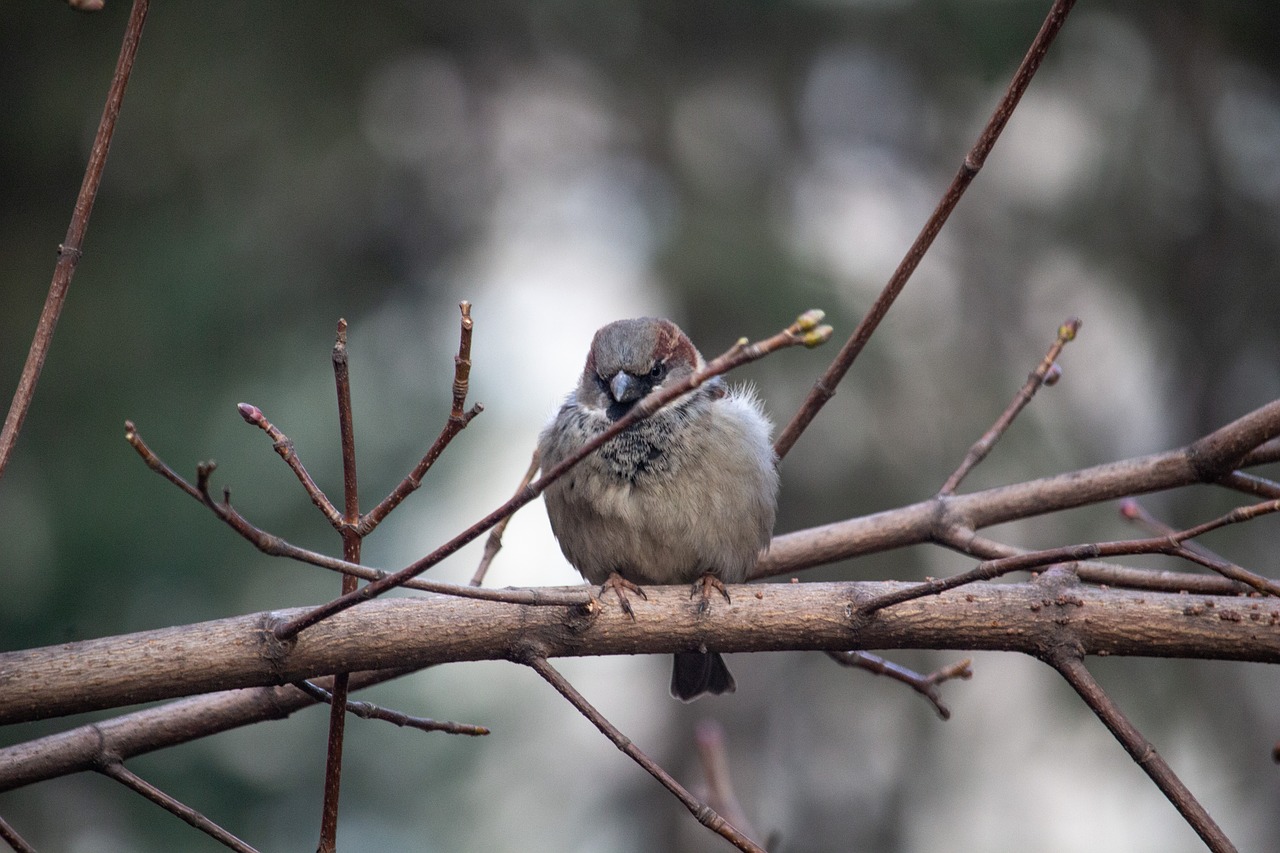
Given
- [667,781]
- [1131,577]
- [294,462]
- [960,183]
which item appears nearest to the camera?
[294,462]

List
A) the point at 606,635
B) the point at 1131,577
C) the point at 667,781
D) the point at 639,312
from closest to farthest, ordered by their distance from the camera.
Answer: the point at 667,781 → the point at 606,635 → the point at 1131,577 → the point at 639,312

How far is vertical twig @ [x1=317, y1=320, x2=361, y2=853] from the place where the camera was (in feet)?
4.21

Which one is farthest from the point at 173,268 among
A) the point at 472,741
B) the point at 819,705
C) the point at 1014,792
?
the point at 1014,792

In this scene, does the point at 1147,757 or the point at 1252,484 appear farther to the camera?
the point at 1252,484

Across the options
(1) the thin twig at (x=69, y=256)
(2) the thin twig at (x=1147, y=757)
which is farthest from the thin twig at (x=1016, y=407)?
(1) the thin twig at (x=69, y=256)

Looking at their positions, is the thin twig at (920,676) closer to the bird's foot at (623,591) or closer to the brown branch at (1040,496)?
the brown branch at (1040,496)

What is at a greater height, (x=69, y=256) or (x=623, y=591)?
(x=69, y=256)

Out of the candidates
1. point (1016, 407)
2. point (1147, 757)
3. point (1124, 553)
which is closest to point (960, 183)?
point (1124, 553)

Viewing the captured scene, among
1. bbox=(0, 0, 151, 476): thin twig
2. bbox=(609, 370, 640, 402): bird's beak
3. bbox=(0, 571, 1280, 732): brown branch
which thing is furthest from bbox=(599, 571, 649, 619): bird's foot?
bbox=(0, 0, 151, 476): thin twig

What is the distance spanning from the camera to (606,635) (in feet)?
5.79

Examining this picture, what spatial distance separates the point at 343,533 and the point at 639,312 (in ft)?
12.1

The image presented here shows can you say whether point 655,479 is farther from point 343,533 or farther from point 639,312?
point 639,312

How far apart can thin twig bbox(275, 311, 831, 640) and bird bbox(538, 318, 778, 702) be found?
1177mm

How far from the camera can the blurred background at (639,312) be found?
165 inches
